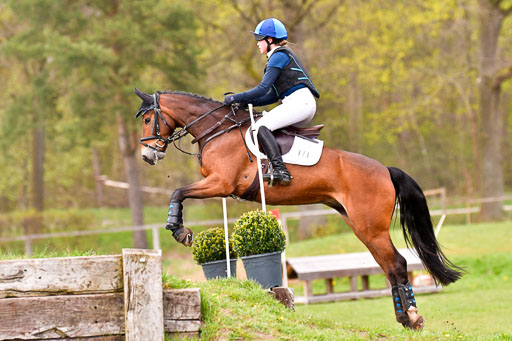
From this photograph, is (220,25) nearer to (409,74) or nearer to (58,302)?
(409,74)

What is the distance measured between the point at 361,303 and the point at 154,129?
235 inches

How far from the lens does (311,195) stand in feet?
20.1

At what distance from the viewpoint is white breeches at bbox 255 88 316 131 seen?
19.9ft

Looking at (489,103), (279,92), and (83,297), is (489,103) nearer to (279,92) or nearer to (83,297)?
(279,92)

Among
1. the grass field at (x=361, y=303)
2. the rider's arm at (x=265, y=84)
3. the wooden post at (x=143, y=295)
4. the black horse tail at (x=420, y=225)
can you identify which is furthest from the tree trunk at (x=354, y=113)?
the wooden post at (x=143, y=295)

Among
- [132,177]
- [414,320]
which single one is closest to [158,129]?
[414,320]

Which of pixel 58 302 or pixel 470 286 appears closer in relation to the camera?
pixel 58 302

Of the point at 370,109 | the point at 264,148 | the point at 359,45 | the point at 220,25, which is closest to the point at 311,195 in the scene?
the point at 264,148

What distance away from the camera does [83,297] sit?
424cm

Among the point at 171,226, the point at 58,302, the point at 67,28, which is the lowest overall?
the point at 58,302

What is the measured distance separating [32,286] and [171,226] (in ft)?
5.60

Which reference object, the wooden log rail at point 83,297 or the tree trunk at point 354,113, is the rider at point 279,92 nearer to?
the wooden log rail at point 83,297

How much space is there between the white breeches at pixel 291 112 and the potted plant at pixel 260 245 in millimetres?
874

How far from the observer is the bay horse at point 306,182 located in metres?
6.00
